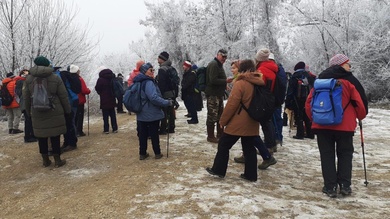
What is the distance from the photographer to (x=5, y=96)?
9414mm

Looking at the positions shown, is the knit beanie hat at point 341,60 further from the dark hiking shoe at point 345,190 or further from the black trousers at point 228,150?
the dark hiking shoe at point 345,190

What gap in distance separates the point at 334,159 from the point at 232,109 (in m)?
1.64

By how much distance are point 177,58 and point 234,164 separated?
2844 cm

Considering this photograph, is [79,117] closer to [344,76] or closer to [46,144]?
[46,144]

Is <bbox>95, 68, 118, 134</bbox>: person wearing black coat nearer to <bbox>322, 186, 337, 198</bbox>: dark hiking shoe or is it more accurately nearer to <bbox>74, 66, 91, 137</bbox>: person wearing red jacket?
<bbox>74, 66, 91, 137</bbox>: person wearing red jacket

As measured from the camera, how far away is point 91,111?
15.0 meters

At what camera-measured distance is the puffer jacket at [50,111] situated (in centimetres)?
Answer: 556

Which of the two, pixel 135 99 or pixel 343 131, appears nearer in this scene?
pixel 343 131

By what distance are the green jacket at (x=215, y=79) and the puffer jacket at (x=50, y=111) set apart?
299 centimetres

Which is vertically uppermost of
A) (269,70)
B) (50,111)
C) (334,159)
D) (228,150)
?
(269,70)

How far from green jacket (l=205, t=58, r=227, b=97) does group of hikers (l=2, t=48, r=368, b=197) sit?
0.07 ft

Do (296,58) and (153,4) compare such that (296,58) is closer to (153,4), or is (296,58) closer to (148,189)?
(153,4)

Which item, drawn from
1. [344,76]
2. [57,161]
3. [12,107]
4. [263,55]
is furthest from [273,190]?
[12,107]

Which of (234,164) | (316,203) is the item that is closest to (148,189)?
(234,164)
